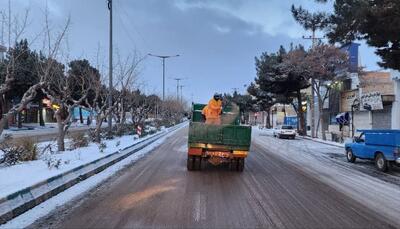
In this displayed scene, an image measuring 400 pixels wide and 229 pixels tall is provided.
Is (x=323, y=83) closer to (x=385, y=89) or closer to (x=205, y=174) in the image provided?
(x=385, y=89)

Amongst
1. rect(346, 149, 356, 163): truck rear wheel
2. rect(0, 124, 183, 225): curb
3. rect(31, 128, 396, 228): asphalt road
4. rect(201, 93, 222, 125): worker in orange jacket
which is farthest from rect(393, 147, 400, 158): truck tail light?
rect(0, 124, 183, 225): curb

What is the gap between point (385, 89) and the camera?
39.2 m

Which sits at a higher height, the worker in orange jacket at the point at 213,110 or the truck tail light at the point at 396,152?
the worker in orange jacket at the point at 213,110

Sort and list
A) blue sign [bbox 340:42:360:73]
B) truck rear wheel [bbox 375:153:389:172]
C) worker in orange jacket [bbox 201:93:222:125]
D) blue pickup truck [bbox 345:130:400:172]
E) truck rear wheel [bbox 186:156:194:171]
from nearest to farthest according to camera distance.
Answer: truck rear wheel [bbox 186:156:194:171]
blue pickup truck [bbox 345:130:400:172]
worker in orange jacket [bbox 201:93:222:125]
truck rear wheel [bbox 375:153:389:172]
blue sign [bbox 340:42:360:73]

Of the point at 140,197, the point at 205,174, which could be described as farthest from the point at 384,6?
the point at 140,197

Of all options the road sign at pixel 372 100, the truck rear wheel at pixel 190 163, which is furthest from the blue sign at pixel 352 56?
the truck rear wheel at pixel 190 163

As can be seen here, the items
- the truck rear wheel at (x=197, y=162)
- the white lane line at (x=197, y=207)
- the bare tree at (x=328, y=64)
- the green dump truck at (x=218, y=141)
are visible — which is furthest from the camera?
the bare tree at (x=328, y=64)

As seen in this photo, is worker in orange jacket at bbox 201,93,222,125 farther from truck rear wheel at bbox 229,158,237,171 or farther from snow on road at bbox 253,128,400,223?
snow on road at bbox 253,128,400,223

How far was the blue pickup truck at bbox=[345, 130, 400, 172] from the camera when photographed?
1793 cm

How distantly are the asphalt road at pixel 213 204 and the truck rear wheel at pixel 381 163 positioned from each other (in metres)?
4.28

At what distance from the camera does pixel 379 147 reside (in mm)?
19219

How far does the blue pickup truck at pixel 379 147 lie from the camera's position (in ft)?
58.8

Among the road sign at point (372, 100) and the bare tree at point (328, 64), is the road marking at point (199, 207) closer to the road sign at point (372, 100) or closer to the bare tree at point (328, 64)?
the road sign at point (372, 100)

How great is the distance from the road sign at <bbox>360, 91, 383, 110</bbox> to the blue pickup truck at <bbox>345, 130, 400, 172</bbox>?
1895 cm
